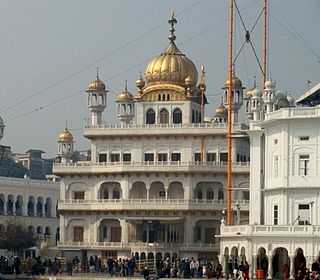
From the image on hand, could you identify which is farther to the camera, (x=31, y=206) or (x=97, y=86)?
(x=31, y=206)

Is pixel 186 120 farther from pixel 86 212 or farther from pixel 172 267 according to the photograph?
pixel 172 267

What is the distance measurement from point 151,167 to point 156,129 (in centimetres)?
317

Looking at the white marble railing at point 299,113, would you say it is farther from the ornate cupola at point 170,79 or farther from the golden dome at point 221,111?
the golden dome at point 221,111

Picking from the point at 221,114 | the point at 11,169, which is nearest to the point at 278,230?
the point at 221,114

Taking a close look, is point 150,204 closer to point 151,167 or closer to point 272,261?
point 151,167

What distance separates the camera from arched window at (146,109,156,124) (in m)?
107

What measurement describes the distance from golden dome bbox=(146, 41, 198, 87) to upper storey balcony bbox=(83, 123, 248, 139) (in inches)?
186

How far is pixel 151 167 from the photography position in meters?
102

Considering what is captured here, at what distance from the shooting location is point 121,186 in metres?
104

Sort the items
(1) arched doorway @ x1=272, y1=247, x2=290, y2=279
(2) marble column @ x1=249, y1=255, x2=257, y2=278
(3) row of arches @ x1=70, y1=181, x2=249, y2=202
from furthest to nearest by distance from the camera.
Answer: (3) row of arches @ x1=70, y1=181, x2=249, y2=202, (1) arched doorway @ x1=272, y1=247, x2=290, y2=279, (2) marble column @ x1=249, y1=255, x2=257, y2=278

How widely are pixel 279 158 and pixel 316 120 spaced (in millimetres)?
3446

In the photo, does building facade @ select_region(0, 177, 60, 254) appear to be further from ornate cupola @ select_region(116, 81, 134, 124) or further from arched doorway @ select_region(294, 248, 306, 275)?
arched doorway @ select_region(294, 248, 306, 275)

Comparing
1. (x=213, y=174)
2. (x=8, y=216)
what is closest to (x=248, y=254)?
(x=213, y=174)

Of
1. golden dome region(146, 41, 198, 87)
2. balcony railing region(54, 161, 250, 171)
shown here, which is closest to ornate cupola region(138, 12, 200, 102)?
golden dome region(146, 41, 198, 87)
